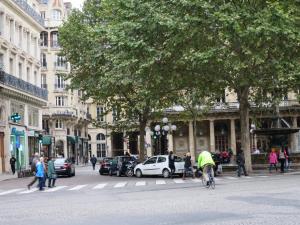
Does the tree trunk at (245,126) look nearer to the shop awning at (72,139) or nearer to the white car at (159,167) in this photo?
the white car at (159,167)

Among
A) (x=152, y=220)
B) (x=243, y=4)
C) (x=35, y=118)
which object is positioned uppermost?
(x=243, y=4)

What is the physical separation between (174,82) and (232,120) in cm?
4199

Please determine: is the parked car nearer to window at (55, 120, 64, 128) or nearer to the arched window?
window at (55, 120, 64, 128)

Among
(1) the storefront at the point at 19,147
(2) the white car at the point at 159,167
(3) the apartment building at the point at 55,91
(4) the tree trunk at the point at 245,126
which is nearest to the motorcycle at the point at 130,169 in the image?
(2) the white car at the point at 159,167

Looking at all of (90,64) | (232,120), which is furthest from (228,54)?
(232,120)

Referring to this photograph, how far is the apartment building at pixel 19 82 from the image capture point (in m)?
45.4

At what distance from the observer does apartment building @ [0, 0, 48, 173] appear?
1789 inches

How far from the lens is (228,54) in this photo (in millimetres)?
30438

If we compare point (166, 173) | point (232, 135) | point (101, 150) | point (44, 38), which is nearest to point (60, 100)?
point (44, 38)

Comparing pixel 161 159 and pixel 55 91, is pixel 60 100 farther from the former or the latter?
pixel 161 159

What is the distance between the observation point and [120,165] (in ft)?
131

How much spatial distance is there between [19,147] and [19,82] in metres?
5.54

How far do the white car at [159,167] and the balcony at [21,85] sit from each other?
14.2 m

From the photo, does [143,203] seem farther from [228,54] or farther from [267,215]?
[228,54]
